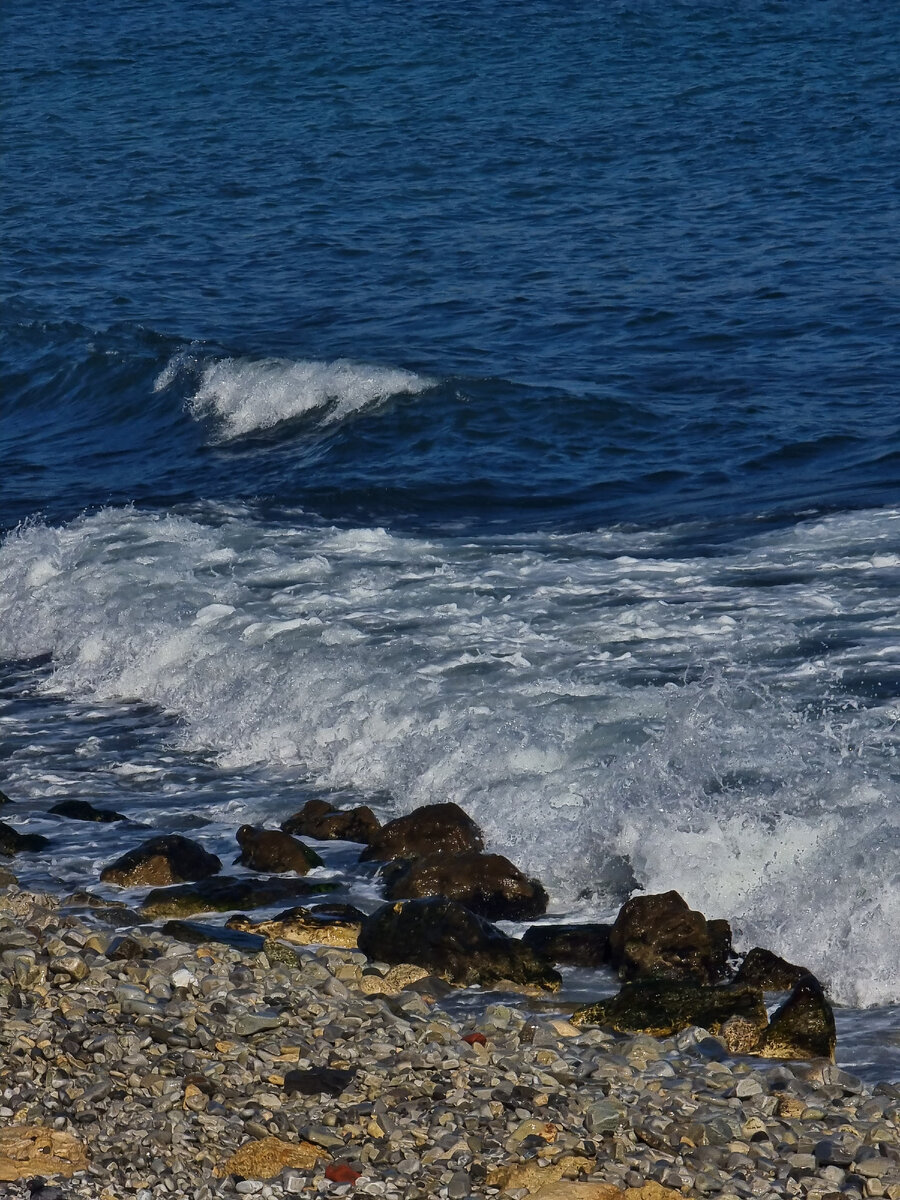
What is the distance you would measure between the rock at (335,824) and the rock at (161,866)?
2.17 ft

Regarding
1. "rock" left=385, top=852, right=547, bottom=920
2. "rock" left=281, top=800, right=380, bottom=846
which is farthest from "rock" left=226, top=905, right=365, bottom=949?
"rock" left=281, top=800, right=380, bottom=846

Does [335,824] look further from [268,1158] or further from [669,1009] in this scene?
[268,1158]

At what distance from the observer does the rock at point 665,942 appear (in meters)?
7.20

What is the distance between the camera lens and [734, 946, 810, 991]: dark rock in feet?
22.9

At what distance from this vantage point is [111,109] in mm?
34812

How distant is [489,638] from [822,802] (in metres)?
3.64

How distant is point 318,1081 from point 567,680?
16.9 feet

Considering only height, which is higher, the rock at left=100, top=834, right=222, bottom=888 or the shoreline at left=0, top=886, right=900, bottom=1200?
the shoreline at left=0, top=886, right=900, bottom=1200

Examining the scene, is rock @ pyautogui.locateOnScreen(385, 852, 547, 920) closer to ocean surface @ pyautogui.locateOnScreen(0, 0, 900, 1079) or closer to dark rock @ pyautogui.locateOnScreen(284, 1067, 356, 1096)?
ocean surface @ pyautogui.locateOnScreen(0, 0, 900, 1079)

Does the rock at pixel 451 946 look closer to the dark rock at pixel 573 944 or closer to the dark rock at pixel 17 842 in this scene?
the dark rock at pixel 573 944

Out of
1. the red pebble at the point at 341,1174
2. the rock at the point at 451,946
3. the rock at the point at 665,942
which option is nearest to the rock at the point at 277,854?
the rock at the point at 451,946

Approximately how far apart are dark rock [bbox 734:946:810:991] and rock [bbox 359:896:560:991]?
85cm

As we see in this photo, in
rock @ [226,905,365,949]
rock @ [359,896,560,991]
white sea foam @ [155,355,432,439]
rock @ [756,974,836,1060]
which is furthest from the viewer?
white sea foam @ [155,355,432,439]

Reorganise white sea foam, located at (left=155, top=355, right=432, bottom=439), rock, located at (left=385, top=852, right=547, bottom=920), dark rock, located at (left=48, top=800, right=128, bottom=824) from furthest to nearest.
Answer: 1. white sea foam, located at (left=155, top=355, right=432, bottom=439)
2. dark rock, located at (left=48, top=800, right=128, bottom=824)
3. rock, located at (left=385, top=852, right=547, bottom=920)
